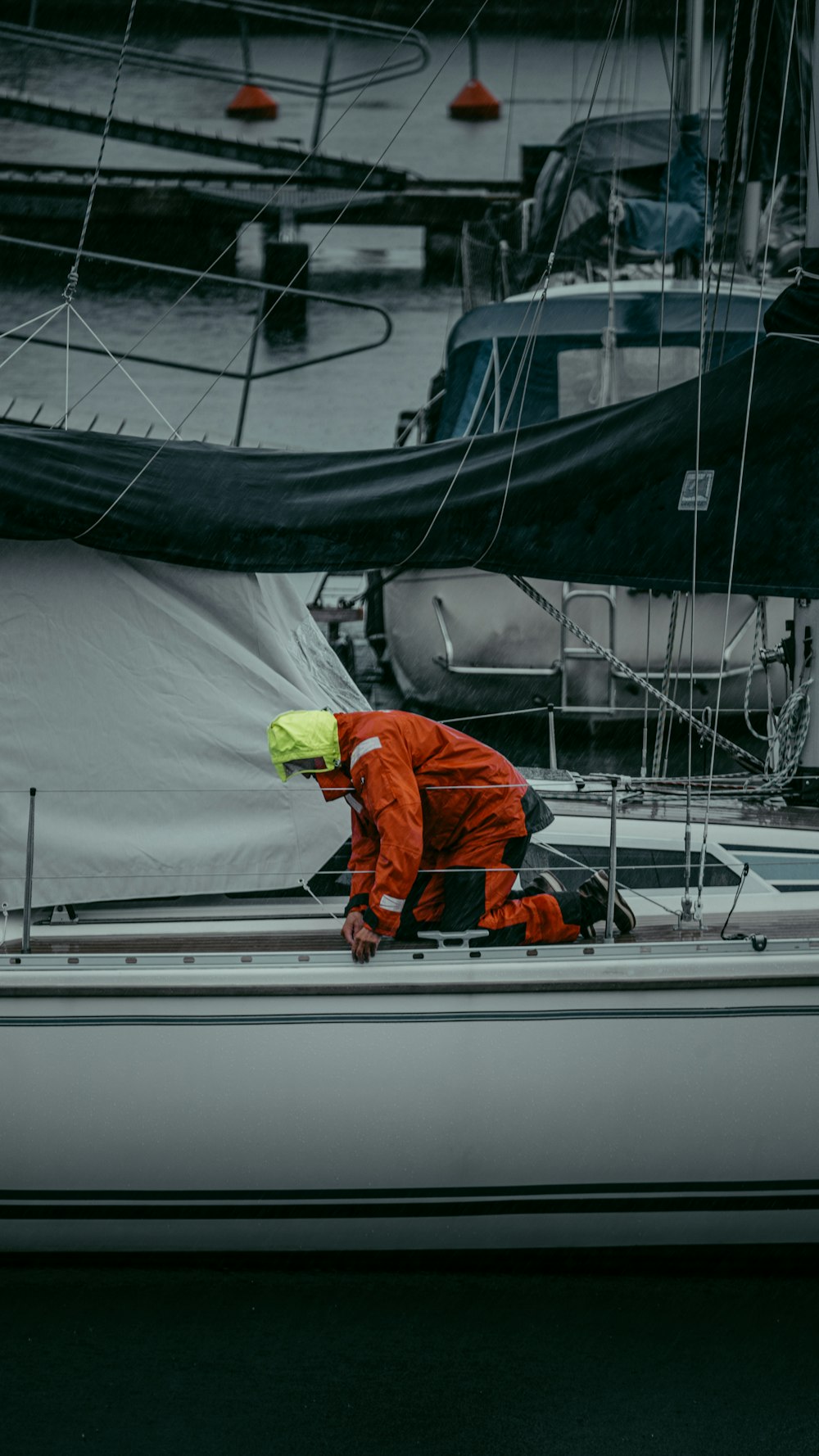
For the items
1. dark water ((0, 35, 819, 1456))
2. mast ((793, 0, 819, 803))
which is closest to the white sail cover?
dark water ((0, 35, 819, 1456))

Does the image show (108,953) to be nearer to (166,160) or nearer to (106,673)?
(106,673)

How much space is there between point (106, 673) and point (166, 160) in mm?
18019

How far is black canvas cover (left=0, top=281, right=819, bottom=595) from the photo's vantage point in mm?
3900

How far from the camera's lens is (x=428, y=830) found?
3.90m

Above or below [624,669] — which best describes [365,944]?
below

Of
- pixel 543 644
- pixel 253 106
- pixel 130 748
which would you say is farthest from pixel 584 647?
pixel 253 106

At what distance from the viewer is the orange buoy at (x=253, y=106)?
749 inches

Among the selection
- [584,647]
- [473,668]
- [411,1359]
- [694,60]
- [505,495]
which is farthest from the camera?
[694,60]

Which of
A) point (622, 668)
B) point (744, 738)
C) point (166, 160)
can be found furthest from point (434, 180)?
point (622, 668)

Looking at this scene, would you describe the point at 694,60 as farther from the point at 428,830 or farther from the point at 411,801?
the point at 411,801

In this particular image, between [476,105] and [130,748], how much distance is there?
60.5 ft

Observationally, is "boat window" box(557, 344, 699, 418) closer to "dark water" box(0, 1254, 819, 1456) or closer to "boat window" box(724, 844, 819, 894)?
"boat window" box(724, 844, 819, 894)

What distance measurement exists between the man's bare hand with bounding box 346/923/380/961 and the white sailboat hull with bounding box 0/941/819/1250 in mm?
49

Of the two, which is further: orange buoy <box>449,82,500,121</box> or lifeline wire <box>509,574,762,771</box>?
orange buoy <box>449,82,500,121</box>
